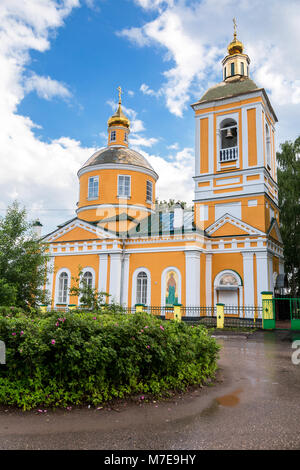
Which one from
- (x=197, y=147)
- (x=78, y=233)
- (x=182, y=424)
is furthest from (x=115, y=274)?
(x=182, y=424)

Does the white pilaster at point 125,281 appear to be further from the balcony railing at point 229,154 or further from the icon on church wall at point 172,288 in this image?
the balcony railing at point 229,154

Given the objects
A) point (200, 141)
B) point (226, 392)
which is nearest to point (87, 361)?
point (226, 392)

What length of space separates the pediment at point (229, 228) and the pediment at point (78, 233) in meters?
5.87

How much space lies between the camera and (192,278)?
57.5 ft

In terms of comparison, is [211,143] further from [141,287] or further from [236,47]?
[141,287]

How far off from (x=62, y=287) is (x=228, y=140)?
14.0m

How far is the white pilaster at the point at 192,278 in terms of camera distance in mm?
17422

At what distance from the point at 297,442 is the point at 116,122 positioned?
2561cm

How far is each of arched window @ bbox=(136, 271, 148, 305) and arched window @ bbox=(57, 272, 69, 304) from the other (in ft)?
15.3

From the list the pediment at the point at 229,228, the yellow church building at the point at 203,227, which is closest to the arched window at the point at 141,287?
the yellow church building at the point at 203,227

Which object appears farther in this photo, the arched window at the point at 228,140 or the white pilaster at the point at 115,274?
the arched window at the point at 228,140

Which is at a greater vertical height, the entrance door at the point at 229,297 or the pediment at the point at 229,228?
the pediment at the point at 229,228

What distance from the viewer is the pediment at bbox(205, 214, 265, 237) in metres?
18.1
